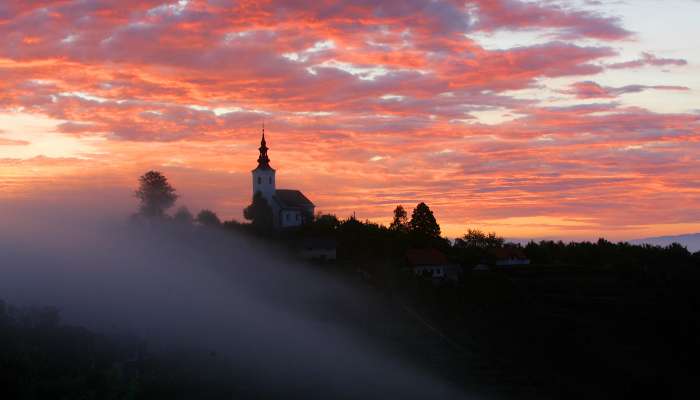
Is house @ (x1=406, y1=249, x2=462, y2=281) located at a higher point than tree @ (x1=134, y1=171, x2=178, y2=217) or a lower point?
lower

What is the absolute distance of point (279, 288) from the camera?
300 feet

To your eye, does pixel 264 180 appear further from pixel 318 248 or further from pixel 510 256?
pixel 510 256

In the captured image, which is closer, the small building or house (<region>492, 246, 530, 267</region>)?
the small building

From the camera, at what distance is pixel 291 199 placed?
15325 cm

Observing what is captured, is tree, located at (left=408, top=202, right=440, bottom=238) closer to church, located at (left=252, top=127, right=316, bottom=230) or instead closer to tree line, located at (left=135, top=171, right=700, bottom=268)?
tree line, located at (left=135, top=171, right=700, bottom=268)

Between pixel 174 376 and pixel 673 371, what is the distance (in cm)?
4414

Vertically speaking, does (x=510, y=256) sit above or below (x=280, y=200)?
below

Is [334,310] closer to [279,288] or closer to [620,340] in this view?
[279,288]

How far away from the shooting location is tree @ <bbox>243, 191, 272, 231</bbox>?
130 metres

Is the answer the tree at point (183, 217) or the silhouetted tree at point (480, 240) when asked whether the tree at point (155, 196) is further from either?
the silhouetted tree at point (480, 240)

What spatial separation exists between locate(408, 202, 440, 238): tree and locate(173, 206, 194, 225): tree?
147ft

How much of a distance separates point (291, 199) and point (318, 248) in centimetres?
3612

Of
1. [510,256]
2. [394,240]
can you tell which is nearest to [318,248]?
[394,240]

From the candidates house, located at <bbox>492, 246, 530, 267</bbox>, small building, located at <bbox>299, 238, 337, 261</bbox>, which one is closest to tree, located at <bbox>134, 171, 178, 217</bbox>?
small building, located at <bbox>299, 238, 337, 261</bbox>
